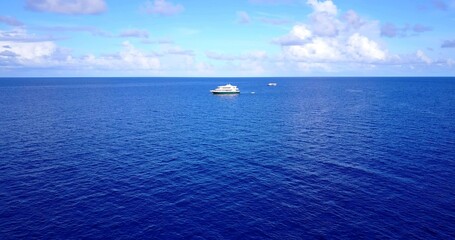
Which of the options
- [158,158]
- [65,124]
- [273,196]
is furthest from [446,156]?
[65,124]

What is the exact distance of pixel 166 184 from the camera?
6788cm

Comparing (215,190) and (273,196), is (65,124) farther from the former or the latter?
(273,196)

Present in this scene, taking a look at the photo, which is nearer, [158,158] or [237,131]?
[158,158]

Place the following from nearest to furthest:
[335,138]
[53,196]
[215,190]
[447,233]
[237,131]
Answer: [447,233]
[53,196]
[215,190]
[335,138]
[237,131]

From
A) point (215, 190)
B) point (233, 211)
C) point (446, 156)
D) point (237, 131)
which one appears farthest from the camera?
point (237, 131)

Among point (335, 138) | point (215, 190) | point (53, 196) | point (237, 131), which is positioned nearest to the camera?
point (53, 196)

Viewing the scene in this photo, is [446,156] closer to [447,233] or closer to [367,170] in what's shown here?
[367,170]

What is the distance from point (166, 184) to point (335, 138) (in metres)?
62.9

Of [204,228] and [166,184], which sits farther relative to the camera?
[166,184]

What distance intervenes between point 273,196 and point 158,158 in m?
35.9

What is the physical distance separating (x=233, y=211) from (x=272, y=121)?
87567 mm

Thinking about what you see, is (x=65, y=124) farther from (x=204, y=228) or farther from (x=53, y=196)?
(x=204, y=228)

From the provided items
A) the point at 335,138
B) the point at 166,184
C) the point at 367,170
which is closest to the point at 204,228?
the point at 166,184

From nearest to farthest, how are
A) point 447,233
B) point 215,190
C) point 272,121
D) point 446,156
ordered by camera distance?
point 447,233 → point 215,190 → point 446,156 → point 272,121
